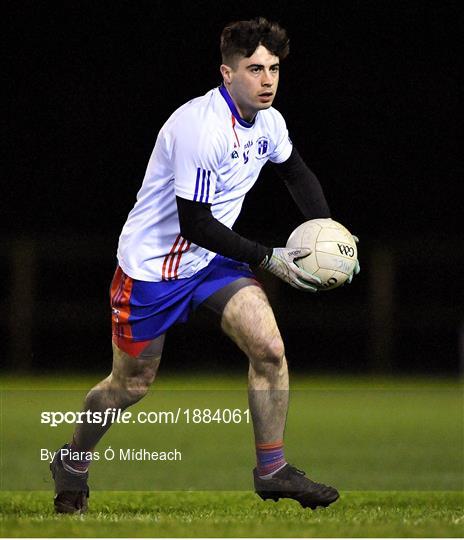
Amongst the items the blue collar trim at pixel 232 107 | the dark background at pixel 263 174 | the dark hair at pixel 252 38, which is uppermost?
the dark hair at pixel 252 38

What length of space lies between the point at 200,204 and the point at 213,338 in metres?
13.9

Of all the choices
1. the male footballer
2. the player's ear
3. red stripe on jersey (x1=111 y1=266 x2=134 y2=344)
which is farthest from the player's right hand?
the player's ear

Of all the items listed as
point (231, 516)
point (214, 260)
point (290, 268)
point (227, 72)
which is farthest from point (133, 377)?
point (227, 72)

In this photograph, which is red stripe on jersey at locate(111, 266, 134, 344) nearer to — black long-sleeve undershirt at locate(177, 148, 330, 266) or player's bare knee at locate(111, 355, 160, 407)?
player's bare knee at locate(111, 355, 160, 407)

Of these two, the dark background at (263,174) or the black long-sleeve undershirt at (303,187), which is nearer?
the black long-sleeve undershirt at (303,187)

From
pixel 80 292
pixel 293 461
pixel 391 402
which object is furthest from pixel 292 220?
pixel 293 461

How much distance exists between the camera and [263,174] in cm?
2092

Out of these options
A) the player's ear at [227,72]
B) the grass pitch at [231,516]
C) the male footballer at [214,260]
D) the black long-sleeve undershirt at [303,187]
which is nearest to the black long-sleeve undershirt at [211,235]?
the male footballer at [214,260]

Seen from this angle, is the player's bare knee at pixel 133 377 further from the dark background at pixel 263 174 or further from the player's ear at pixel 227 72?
the dark background at pixel 263 174

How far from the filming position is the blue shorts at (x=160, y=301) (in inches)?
297

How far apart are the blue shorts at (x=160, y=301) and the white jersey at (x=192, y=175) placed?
5cm

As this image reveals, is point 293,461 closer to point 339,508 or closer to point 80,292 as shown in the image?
point 339,508

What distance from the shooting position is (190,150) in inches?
284

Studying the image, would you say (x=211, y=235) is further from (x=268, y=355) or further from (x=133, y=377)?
(x=133, y=377)
